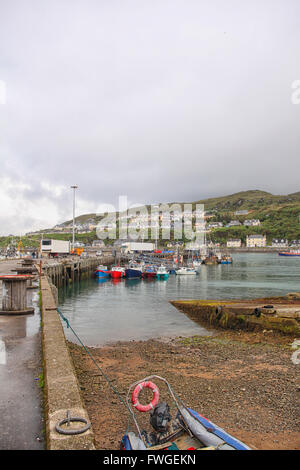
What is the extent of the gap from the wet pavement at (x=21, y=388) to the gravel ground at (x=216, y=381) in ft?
5.13

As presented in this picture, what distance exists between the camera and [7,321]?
429 inches

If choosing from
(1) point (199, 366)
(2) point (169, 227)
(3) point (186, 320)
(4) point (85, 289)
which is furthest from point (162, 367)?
(2) point (169, 227)

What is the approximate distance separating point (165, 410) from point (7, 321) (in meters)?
7.62

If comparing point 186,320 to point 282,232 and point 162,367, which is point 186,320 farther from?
point 282,232

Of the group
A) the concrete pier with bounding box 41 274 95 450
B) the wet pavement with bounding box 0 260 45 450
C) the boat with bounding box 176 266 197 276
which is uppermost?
the concrete pier with bounding box 41 274 95 450

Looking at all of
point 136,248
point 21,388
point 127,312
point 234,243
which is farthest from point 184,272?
point 234,243

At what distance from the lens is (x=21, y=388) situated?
19.7 feet

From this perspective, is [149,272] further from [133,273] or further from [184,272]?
[184,272]

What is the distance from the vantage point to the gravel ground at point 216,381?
7188 millimetres

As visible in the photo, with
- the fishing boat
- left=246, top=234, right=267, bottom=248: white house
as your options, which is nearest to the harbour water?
the fishing boat

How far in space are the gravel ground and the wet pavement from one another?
1562mm

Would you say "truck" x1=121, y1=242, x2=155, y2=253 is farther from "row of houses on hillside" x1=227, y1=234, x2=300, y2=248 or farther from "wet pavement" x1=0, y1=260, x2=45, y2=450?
"wet pavement" x1=0, y1=260, x2=45, y2=450

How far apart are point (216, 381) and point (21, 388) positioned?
21.2 ft

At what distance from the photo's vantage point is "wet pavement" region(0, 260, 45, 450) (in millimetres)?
4461
